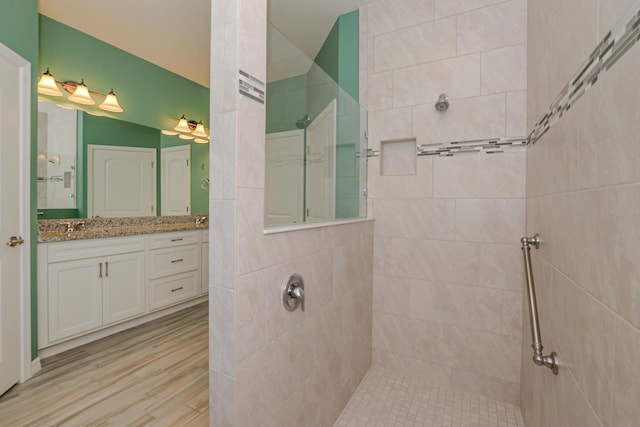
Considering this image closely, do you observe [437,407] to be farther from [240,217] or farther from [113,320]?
[113,320]

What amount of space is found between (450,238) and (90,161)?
3.32m

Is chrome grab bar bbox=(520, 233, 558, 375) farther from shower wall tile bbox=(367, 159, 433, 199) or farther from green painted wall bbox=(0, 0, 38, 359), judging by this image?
green painted wall bbox=(0, 0, 38, 359)

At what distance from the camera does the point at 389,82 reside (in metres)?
2.21

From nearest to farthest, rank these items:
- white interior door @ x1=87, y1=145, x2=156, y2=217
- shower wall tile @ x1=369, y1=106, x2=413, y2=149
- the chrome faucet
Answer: shower wall tile @ x1=369, y1=106, x2=413, y2=149 → the chrome faucet → white interior door @ x1=87, y1=145, x2=156, y2=217

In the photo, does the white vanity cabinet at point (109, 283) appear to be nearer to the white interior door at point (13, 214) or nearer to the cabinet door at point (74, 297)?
the cabinet door at point (74, 297)

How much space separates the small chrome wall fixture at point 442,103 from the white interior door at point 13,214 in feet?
9.04

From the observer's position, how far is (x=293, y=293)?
1227mm

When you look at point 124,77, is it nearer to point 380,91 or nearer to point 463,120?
point 380,91

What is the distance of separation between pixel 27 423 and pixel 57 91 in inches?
99.5

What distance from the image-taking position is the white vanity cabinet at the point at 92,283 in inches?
87.1

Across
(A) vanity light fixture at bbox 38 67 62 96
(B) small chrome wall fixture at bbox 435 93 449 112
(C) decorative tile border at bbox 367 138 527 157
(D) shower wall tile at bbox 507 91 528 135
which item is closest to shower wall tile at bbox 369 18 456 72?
(B) small chrome wall fixture at bbox 435 93 449 112

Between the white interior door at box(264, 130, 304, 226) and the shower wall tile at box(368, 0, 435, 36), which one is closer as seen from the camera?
the white interior door at box(264, 130, 304, 226)

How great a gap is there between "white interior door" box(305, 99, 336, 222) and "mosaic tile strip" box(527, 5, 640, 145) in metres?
1.12

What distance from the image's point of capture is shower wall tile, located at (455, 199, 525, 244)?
1870 mm
